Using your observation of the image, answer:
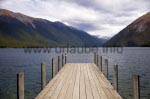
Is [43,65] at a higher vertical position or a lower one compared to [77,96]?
higher

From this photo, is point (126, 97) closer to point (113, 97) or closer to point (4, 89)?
point (113, 97)

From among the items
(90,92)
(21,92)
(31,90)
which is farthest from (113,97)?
(31,90)

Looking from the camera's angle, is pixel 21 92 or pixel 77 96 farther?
pixel 77 96

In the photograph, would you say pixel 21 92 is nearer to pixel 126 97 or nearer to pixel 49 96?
pixel 49 96

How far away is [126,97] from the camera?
2233 centimetres

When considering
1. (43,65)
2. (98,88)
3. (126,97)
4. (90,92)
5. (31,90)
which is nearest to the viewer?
(90,92)

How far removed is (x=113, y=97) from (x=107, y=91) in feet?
4.55

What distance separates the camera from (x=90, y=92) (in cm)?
1205

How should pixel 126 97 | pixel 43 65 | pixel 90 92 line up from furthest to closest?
pixel 126 97
pixel 43 65
pixel 90 92

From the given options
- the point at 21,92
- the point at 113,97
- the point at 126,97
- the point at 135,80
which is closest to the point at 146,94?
the point at 126,97

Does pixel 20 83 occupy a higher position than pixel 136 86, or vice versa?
pixel 20 83

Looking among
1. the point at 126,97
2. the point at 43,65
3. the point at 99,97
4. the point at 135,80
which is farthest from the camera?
the point at 126,97

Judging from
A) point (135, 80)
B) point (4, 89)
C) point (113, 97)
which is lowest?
point (4, 89)

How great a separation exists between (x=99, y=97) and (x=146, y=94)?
14.3m
